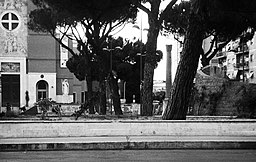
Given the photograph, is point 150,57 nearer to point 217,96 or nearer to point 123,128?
point 217,96

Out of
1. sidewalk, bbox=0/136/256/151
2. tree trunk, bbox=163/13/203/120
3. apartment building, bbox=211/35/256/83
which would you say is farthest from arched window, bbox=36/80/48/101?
sidewalk, bbox=0/136/256/151

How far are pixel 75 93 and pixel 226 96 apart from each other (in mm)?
42414

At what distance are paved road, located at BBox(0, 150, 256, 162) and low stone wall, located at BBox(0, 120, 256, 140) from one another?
6.03ft

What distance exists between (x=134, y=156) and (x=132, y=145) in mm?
1391

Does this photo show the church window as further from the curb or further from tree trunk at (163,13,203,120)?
the curb

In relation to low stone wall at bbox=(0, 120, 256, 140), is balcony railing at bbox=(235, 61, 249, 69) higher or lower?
higher

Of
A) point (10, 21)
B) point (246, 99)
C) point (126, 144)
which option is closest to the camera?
point (126, 144)

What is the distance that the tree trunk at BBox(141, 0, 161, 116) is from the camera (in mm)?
18531

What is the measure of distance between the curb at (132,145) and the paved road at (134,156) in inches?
13.9

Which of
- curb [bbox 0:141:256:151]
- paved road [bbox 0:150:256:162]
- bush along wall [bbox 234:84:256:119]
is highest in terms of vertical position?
bush along wall [bbox 234:84:256:119]

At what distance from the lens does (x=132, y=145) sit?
1055cm

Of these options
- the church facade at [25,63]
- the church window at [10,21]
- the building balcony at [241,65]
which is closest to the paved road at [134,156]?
the church facade at [25,63]

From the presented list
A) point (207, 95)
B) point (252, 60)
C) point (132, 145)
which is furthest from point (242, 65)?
point (132, 145)

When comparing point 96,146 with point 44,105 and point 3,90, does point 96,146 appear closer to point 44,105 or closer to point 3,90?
point 44,105
